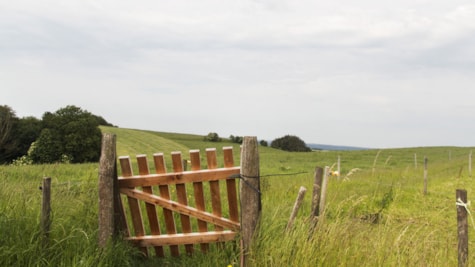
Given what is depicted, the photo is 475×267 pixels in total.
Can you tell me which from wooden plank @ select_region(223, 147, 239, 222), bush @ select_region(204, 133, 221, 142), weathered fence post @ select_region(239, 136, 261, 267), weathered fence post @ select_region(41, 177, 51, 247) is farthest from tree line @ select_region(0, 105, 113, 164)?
weathered fence post @ select_region(239, 136, 261, 267)

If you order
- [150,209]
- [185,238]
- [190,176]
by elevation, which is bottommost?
[185,238]

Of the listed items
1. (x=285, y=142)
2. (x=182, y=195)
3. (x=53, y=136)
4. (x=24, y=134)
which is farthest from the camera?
(x=285, y=142)

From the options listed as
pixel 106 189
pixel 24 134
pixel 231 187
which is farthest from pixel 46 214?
pixel 24 134

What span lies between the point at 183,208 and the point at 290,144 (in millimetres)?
72513

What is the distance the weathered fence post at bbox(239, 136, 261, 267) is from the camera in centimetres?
432

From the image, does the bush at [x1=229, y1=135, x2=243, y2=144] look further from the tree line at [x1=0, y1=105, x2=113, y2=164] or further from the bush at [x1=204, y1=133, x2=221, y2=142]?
the tree line at [x1=0, y1=105, x2=113, y2=164]

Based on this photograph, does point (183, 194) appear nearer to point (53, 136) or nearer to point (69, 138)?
point (69, 138)

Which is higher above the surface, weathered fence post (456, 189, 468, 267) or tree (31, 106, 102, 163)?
tree (31, 106, 102, 163)

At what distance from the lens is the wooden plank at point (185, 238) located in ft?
14.8

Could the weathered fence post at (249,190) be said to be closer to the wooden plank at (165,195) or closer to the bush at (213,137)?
the wooden plank at (165,195)

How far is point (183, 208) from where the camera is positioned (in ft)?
14.9

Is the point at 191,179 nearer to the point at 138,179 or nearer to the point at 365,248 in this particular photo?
the point at 138,179

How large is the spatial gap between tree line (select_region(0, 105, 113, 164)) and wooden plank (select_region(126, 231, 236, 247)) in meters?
37.6

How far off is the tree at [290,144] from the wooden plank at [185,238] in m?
71.5
